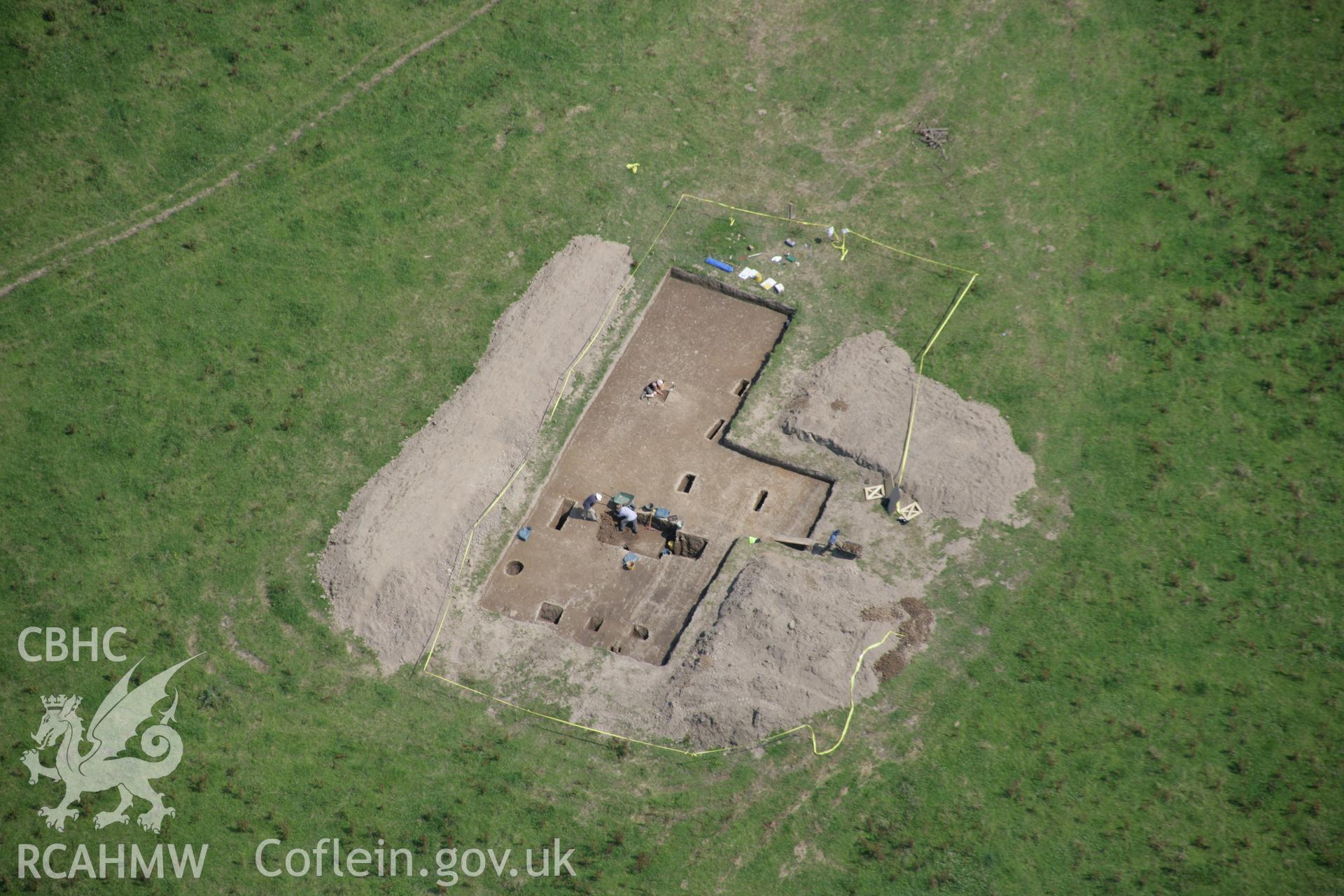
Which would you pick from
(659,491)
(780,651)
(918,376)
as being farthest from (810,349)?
(780,651)

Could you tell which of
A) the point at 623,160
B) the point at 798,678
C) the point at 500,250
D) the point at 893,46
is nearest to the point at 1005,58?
the point at 893,46

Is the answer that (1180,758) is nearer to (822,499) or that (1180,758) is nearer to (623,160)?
(822,499)

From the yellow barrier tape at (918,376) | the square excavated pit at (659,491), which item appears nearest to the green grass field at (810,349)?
→ the yellow barrier tape at (918,376)

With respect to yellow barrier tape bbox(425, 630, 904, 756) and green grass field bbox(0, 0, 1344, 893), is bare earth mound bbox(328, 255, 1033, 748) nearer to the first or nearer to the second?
yellow barrier tape bbox(425, 630, 904, 756)

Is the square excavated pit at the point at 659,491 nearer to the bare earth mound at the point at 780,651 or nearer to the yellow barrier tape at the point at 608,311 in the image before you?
the yellow barrier tape at the point at 608,311

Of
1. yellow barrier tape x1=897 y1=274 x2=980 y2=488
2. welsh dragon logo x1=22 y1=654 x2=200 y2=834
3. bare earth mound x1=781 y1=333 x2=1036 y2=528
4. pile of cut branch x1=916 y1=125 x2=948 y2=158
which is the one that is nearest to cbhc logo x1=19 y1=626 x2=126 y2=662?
welsh dragon logo x1=22 y1=654 x2=200 y2=834

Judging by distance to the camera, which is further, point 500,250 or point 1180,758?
point 500,250
